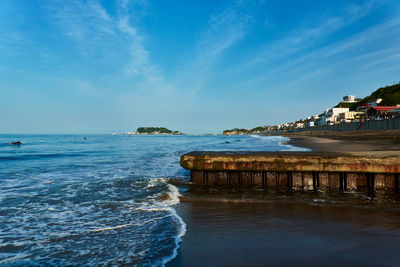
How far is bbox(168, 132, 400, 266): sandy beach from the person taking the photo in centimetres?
302

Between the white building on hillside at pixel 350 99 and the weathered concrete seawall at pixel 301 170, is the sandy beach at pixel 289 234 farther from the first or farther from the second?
the white building on hillside at pixel 350 99

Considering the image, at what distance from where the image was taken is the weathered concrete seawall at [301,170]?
6.62 meters

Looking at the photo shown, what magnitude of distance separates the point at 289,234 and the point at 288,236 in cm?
10

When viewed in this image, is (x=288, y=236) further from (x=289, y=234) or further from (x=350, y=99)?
(x=350, y=99)

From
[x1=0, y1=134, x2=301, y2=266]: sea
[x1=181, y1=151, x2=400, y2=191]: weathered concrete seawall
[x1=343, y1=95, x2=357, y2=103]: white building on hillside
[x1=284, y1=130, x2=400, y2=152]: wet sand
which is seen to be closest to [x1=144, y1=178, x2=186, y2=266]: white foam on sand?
[x1=0, y1=134, x2=301, y2=266]: sea

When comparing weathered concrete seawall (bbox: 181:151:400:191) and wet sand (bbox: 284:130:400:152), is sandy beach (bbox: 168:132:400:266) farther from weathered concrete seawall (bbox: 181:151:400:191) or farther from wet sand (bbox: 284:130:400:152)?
wet sand (bbox: 284:130:400:152)

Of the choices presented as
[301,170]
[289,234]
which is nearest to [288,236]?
[289,234]

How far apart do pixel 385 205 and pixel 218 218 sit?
168 inches

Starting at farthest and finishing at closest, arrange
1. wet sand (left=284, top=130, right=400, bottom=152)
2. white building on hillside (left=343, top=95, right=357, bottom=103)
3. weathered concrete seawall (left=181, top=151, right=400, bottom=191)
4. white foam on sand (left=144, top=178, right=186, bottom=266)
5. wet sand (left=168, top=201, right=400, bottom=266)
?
white building on hillside (left=343, top=95, right=357, bottom=103) < wet sand (left=284, top=130, right=400, bottom=152) < weathered concrete seawall (left=181, top=151, right=400, bottom=191) < white foam on sand (left=144, top=178, right=186, bottom=266) < wet sand (left=168, top=201, right=400, bottom=266)

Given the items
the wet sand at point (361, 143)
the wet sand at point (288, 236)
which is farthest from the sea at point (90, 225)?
the wet sand at point (361, 143)

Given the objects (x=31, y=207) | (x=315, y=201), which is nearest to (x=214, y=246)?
(x=315, y=201)

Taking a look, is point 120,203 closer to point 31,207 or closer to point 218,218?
point 31,207

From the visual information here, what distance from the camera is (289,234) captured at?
3.84 meters

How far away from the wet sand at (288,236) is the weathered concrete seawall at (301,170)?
1.82 m
